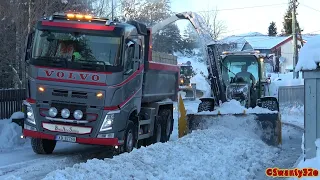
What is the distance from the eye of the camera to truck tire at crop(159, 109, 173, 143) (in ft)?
51.9

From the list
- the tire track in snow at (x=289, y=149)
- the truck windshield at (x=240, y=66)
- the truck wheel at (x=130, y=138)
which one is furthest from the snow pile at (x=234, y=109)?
the truck wheel at (x=130, y=138)

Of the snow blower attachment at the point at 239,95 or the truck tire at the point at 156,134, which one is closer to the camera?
the snow blower attachment at the point at 239,95

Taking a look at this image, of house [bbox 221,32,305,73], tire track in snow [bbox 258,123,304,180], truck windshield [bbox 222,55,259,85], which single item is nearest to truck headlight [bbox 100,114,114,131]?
tire track in snow [bbox 258,123,304,180]

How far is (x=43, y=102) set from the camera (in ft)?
37.3

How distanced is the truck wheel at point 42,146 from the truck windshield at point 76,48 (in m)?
2.22

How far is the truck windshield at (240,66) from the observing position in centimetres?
1714

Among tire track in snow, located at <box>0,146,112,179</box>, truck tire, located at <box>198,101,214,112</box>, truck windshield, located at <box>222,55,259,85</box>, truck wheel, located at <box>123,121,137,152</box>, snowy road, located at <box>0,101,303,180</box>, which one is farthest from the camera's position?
truck windshield, located at <box>222,55,259,85</box>

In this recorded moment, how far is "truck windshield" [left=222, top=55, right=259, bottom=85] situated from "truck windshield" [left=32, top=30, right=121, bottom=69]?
6.54 meters

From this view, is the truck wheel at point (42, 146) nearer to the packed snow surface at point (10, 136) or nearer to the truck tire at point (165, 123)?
the packed snow surface at point (10, 136)

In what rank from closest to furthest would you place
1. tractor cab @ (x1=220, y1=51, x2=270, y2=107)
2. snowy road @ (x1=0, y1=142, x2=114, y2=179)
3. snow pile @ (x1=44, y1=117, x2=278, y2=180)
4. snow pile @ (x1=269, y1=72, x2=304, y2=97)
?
1. snow pile @ (x1=44, y1=117, x2=278, y2=180)
2. snowy road @ (x1=0, y1=142, x2=114, y2=179)
3. tractor cab @ (x1=220, y1=51, x2=270, y2=107)
4. snow pile @ (x1=269, y1=72, x2=304, y2=97)

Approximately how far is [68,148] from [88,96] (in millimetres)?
3689

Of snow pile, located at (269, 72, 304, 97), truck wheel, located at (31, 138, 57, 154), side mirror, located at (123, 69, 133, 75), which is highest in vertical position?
side mirror, located at (123, 69, 133, 75)

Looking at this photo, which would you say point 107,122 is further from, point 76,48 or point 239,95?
point 239,95

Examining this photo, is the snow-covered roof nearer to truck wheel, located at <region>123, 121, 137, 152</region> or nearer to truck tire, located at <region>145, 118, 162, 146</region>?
truck tire, located at <region>145, 118, 162, 146</region>
